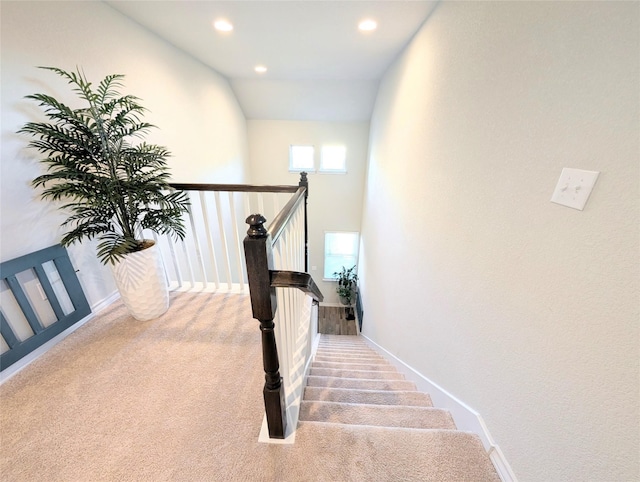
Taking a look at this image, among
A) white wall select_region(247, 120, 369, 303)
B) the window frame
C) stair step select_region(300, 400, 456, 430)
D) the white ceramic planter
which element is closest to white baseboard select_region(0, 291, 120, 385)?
the white ceramic planter

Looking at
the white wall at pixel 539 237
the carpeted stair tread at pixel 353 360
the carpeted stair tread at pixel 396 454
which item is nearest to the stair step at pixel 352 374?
the carpeted stair tread at pixel 353 360

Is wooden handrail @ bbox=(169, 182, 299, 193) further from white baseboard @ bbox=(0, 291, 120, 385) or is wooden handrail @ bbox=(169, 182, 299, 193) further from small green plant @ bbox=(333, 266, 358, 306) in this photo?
small green plant @ bbox=(333, 266, 358, 306)

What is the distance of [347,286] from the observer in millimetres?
6344

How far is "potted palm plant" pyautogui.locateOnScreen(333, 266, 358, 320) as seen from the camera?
6207mm

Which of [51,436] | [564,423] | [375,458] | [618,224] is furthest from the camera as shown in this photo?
[51,436]

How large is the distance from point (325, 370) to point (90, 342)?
1.66 metres

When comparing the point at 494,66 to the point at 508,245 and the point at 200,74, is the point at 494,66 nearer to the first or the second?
the point at 508,245

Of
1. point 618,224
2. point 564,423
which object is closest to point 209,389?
point 564,423

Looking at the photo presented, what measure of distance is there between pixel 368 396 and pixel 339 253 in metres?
5.35

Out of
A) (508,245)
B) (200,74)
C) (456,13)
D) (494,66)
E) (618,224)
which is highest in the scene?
(200,74)

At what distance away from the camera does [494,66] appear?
1.16 m

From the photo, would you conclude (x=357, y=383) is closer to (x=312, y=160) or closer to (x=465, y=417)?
(x=465, y=417)

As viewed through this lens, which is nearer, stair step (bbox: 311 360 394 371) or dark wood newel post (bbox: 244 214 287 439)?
dark wood newel post (bbox: 244 214 287 439)

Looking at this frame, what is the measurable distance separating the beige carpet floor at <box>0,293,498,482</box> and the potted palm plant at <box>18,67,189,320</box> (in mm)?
465
